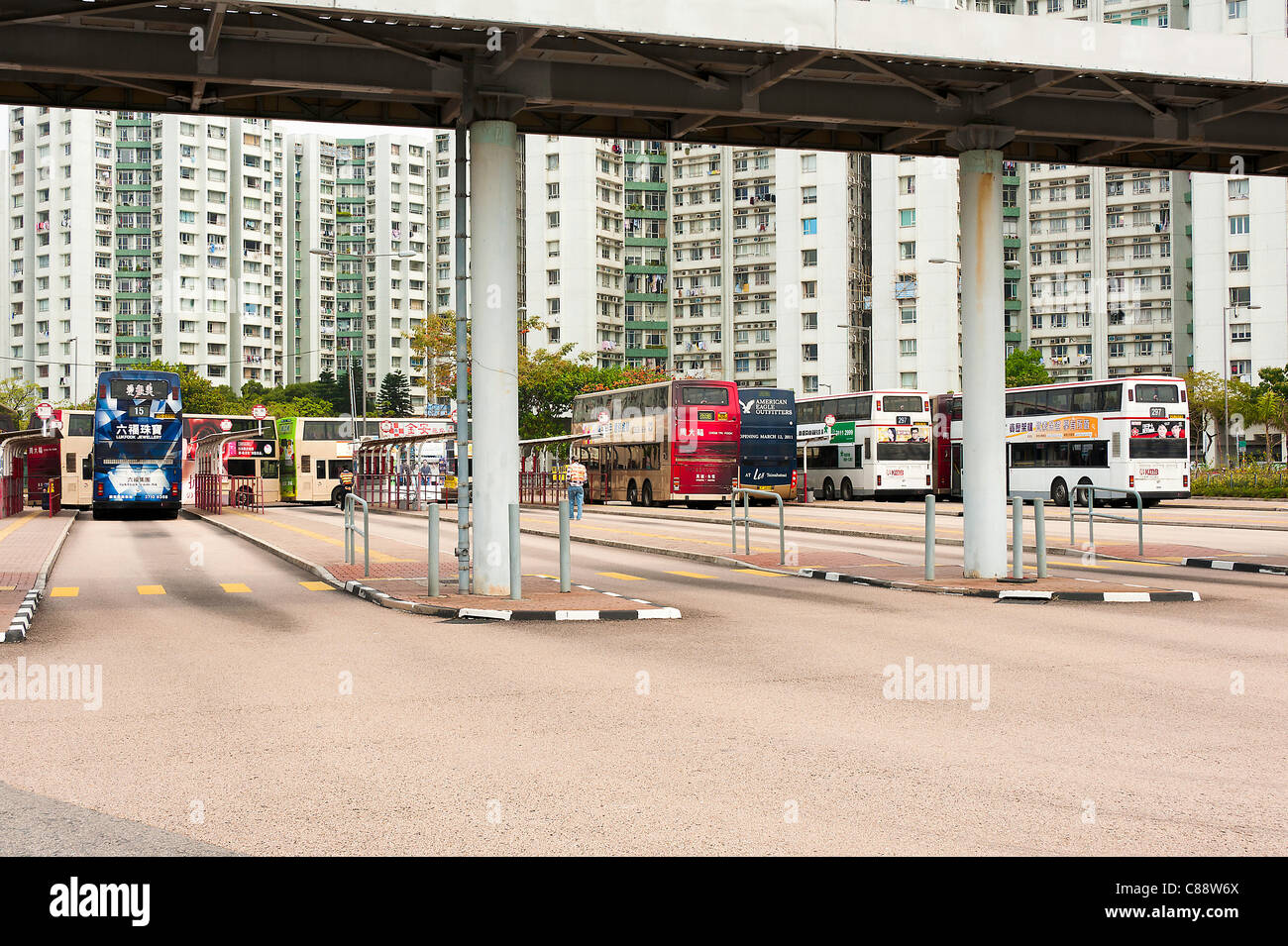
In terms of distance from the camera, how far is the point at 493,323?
14.4m

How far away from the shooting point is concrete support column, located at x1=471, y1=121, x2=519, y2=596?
47.2 feet

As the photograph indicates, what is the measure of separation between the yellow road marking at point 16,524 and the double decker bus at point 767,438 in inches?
907

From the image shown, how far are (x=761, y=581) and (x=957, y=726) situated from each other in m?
10.6

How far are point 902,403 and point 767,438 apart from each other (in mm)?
6789

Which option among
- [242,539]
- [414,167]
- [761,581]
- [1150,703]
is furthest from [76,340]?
[1150,703]

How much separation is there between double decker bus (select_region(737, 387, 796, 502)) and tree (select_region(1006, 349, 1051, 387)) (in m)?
43.8

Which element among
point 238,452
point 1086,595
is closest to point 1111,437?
point 1086,595

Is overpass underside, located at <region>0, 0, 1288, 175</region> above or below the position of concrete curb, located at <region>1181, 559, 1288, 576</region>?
above

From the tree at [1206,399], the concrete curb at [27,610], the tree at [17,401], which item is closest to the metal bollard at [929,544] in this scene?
the concrete curb at [27,610]

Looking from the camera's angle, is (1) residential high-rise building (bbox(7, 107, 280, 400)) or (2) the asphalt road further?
(1) residential high-rise building (bbox(7, 107, 280, 400))

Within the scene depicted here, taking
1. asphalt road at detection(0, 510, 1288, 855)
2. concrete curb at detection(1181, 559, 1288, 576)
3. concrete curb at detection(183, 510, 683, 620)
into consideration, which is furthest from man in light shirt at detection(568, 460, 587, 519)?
asphalt road at detection(0, 510, 1288, 855)

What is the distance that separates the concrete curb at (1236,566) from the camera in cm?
1869

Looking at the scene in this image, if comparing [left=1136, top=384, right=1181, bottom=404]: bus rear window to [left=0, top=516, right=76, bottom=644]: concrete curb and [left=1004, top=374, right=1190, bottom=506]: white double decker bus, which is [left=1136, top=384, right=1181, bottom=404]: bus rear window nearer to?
[left=1004, top=374, right=1190, bottom=506]: white double decker bus
